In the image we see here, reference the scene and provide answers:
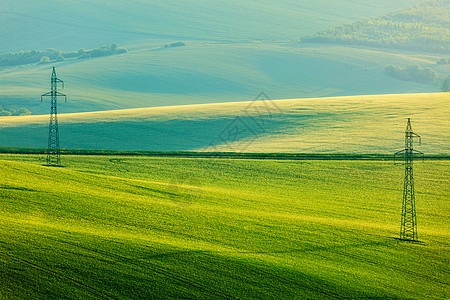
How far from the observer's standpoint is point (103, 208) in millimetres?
17344

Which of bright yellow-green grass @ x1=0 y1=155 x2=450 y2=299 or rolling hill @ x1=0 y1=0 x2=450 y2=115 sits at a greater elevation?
rolling hill @ x1=0 y1=0 x2=450 y2=115

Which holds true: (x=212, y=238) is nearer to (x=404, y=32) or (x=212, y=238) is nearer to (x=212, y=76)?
(x=212, y=76)

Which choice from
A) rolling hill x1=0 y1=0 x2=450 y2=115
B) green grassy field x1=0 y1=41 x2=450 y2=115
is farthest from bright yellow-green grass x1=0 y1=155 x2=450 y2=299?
green grassy field x1=0 y1=41 x2=450 y2=115

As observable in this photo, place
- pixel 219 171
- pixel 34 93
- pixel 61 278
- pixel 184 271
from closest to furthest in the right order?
pixel 61 278
pixel 184 271
pixel 219 171
pixel 34 93

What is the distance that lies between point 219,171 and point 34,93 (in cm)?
6234

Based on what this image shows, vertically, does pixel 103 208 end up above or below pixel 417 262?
above

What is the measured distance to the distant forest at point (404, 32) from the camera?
116 m

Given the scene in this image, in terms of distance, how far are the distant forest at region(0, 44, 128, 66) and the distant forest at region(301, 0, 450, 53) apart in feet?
159

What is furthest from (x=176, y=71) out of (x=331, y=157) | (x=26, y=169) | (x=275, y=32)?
(x=26, y=169)

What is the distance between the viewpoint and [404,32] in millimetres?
120500

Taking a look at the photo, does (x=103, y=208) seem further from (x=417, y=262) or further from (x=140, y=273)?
(x=417, y=262)

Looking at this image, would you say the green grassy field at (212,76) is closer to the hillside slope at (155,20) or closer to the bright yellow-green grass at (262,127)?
the hillside slope at (155,20)

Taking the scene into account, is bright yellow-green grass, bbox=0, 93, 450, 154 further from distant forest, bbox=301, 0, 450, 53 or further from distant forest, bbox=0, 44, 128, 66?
distant forest, bbox=301, 0, 450, 53

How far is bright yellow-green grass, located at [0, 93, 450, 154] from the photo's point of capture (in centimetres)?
3509
